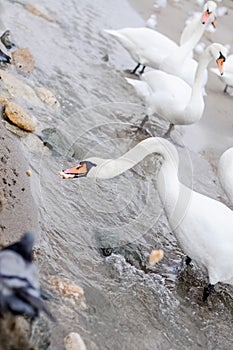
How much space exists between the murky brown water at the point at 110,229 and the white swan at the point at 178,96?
370mm

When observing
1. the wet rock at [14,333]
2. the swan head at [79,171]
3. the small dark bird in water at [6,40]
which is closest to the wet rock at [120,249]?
the swan head at [79,171]

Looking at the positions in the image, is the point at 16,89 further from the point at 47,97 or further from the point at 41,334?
the point at 41,334

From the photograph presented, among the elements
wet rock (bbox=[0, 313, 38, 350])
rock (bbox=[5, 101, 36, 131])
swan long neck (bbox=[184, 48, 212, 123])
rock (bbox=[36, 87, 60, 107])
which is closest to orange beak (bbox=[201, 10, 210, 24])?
swan long neck (bbox=[184, 48, 212, 123])

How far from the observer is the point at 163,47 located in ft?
29.1

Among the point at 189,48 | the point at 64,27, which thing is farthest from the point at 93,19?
the point at 189,48

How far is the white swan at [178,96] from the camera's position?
23.2 feet

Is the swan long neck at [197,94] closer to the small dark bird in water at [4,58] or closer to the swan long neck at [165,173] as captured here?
the small dark bird in water at [4,58]

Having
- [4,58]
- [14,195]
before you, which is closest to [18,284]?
[14,195]

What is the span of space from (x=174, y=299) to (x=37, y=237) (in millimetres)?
1039

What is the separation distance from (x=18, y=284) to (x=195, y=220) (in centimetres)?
253

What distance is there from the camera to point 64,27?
376 inches

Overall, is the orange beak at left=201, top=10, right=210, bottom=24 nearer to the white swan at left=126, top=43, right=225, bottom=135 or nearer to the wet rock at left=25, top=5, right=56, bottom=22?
the white swan at left=126, top=43, right=225, bottom=135

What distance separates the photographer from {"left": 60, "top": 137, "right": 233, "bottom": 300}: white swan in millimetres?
4824

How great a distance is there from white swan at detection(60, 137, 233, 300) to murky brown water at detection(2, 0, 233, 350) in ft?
0.90
